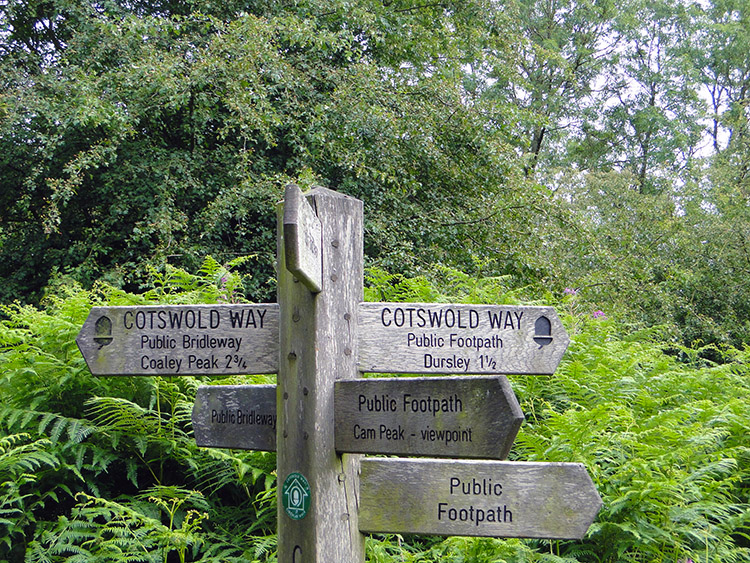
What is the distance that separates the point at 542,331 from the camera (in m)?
2.47

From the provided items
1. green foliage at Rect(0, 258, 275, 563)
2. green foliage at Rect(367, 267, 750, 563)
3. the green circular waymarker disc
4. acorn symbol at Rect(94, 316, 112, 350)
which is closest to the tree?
green foliage at Rect(0, 258, 275, 563)

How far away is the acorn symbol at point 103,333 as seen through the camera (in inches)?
99.7

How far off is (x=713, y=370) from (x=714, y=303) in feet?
33.7

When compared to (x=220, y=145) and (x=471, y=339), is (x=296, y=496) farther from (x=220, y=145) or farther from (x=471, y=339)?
(x=220, y=145)

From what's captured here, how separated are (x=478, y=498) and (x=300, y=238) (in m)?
0.98

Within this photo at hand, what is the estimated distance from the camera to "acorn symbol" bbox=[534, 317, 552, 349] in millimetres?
2475

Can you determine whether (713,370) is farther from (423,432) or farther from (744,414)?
(423,432)

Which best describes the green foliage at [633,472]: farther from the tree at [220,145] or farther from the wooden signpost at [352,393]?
the tree at [220,145]

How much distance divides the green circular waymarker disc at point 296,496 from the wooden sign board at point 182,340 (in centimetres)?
36

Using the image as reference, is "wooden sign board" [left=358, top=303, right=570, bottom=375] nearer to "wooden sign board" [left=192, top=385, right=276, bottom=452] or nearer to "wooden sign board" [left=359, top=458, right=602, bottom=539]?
"wooden sign board" [left=359, top=458, right=602, bottom=539]

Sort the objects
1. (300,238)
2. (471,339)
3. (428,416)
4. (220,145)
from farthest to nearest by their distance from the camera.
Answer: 1. (220,145)
2. (471,339)
3. (428,416)
4. (300,238)

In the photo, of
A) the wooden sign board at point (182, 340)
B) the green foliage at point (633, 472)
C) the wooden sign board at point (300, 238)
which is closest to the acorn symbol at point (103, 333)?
the wooden sign board at point (182, 340)

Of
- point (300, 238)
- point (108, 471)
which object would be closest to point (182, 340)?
point (300, 238)

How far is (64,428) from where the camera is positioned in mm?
3693
